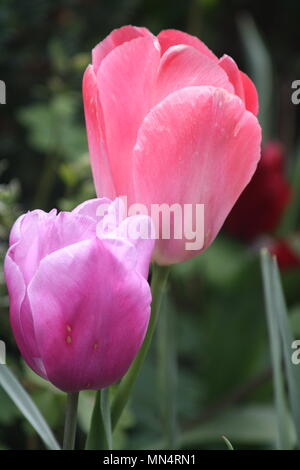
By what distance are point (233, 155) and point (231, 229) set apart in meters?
0.78

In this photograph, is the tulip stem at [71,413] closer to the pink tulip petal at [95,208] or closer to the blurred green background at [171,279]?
the pink tulip petal at [95,208]

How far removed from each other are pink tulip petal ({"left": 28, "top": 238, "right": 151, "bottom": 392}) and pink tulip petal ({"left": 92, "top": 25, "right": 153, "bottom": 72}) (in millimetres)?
106

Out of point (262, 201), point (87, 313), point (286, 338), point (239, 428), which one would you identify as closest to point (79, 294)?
point (87, 313)

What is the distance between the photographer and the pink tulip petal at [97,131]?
318mm

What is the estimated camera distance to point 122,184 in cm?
32

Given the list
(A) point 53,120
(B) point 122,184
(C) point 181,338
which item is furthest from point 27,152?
(B) point 122,184

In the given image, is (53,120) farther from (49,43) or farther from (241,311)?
(241,311)

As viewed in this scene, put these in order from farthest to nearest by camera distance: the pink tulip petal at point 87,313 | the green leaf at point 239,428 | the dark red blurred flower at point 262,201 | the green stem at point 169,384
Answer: the dark red blurred flower at point 262,201
the green leaf at point 239,428
the green stem at point 169,384
the pink tulip petal at point 87,313

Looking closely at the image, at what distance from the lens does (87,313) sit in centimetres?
28

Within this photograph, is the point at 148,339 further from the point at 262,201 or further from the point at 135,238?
the point at 262,201

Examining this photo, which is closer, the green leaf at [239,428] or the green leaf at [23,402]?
the green leaf at [23,402]

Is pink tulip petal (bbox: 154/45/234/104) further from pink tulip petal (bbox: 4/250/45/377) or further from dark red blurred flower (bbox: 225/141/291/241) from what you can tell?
dark red blurred flower (bbox: 225/141/291/241)

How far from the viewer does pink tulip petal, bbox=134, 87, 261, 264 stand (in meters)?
0.30

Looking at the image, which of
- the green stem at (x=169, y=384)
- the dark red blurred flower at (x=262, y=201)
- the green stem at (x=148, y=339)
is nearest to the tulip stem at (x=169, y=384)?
the green stem at (x=169, y=384)
